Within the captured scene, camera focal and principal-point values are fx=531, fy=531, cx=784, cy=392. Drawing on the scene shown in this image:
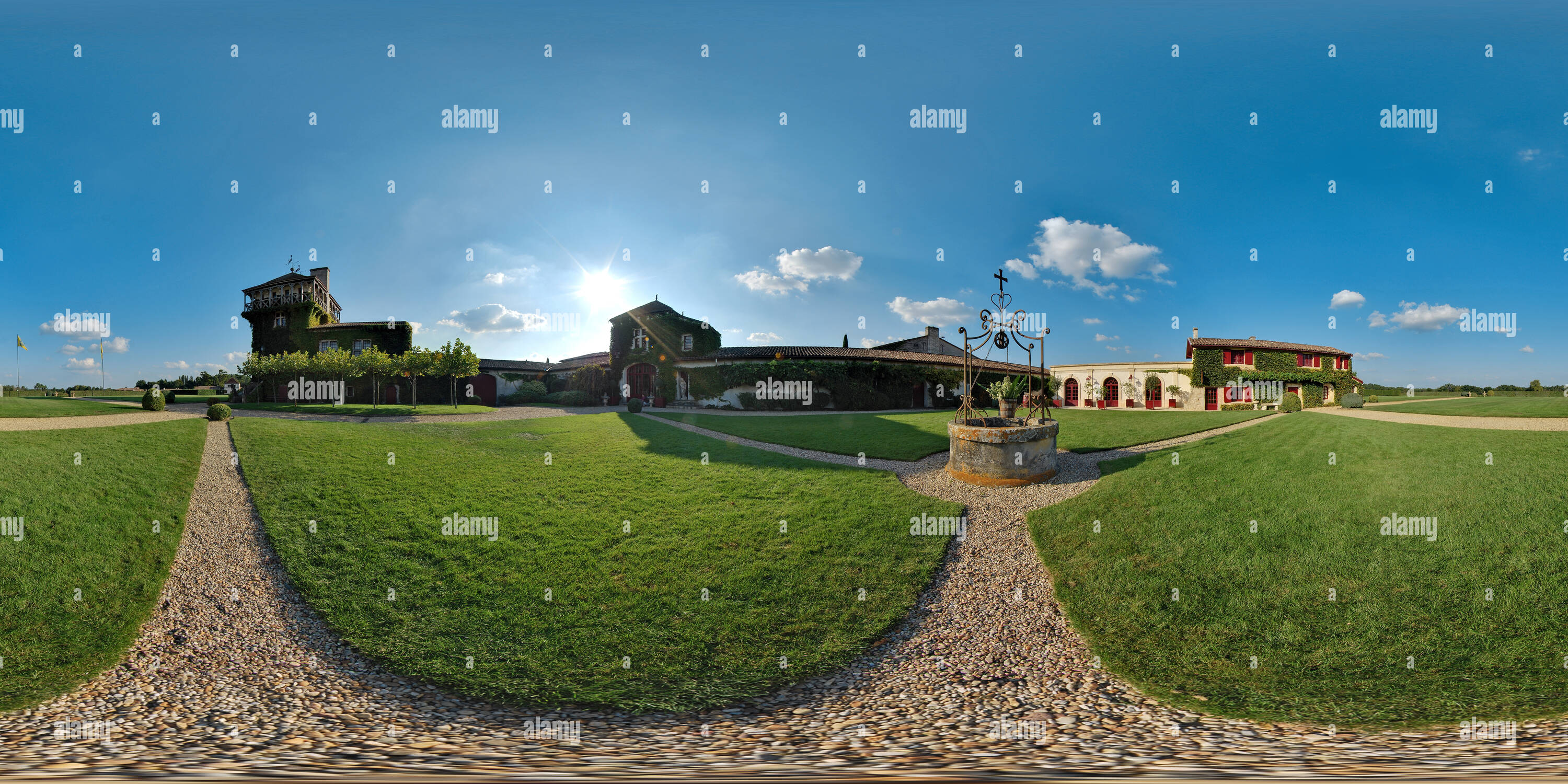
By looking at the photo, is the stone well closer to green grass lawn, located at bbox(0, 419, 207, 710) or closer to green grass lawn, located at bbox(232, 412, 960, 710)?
green grass lawn, located at bbox(232, 412, 960, 710)

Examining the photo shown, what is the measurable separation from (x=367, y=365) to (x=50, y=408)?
11.7 metres

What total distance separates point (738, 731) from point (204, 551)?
32.7 ft

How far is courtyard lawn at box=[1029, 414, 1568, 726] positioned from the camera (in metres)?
5.11

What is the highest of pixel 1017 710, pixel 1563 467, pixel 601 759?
pixel 1563 467

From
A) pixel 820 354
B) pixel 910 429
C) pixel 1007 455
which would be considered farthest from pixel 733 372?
pixel 1007 455

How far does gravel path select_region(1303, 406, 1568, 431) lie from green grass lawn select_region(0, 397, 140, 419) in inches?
1712

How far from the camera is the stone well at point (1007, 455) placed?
1285 centimetres

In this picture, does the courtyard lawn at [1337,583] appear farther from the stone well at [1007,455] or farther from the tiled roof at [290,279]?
the tiled roof at [290,279]

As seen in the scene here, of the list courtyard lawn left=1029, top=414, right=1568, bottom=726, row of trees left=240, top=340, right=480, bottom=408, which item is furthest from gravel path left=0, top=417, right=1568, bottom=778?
row of trees left=240, top=340, right=480, bottom=408

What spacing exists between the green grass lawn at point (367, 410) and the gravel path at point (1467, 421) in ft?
120

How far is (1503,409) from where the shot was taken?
57.1 ft

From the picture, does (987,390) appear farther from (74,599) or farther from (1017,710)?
(74,599)

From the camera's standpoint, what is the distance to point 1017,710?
5086 mm

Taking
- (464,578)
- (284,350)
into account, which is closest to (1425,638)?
(464,578)
